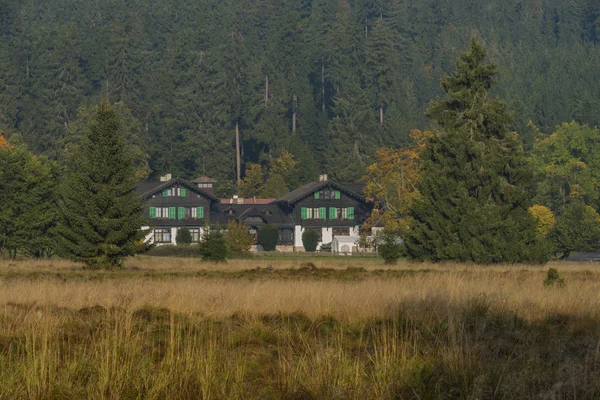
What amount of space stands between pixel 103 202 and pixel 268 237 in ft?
202

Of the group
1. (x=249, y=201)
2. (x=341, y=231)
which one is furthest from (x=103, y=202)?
(x=249, y=201)

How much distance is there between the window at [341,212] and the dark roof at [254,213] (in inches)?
182

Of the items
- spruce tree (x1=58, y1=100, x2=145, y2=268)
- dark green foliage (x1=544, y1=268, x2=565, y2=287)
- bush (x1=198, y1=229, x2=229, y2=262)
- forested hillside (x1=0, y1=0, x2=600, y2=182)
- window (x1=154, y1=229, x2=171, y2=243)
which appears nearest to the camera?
dark green foliage (x1=544, y1=268, x2=565, y2=287)

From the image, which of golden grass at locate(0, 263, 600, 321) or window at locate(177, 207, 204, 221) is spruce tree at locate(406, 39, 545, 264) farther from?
window at locate(177, 207, 204, 221)

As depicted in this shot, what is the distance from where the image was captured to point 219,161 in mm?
145750

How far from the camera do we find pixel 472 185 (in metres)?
59.7

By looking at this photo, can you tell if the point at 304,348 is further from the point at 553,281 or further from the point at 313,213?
the point at 313,213

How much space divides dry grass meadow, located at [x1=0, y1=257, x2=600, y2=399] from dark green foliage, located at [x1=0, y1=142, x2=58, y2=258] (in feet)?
155

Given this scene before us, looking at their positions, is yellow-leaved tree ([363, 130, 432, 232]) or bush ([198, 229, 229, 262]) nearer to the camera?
bush ([198, 229, 229, 262])

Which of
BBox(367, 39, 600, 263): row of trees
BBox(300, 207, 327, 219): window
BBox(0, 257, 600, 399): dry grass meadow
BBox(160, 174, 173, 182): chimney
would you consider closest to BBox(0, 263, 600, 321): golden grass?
BBox(0, 257, 600, 399): dry grass meadow

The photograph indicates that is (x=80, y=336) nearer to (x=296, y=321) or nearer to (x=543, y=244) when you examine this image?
(x=296, y=321)

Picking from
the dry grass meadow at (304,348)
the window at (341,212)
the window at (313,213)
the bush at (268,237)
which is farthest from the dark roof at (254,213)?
the dry grass meadow at (304,348)

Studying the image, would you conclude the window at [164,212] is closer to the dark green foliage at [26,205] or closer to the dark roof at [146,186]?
the dark roof at [146,186]

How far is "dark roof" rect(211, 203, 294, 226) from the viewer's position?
113 m
